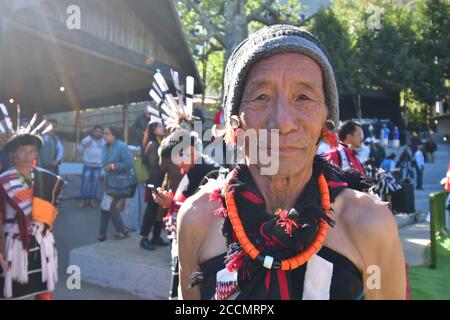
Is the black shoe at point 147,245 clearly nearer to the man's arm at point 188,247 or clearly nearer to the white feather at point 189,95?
the white feather at point 189,95

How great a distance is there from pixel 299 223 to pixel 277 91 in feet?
1.44

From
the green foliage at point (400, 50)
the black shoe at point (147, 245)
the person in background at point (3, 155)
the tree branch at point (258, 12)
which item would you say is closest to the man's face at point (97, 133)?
the person in background at point (3, 155)

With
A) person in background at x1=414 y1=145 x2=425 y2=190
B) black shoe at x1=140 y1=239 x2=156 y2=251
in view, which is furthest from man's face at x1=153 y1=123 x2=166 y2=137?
person in background at x1=414 y1=145 x2=425 y2=190

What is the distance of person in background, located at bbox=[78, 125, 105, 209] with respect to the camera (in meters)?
8.48

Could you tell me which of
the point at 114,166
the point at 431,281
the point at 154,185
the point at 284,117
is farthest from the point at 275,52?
the point at 114,166

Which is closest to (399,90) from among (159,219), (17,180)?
(159,219)

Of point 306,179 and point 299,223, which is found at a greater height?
point 306,179

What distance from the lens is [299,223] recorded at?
54.2 inches

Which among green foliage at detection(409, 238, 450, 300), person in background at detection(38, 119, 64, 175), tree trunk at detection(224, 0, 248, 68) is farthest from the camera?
tree trunk at detection(224, 0, 248, 68)

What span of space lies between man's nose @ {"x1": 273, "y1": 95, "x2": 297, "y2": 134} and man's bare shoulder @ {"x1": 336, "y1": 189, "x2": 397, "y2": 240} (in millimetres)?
361

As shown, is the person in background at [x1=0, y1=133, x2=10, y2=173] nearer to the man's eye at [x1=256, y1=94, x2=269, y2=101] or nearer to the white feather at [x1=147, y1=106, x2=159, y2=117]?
the white feather at [x1=147, y1=106, x2=159, y2=117]

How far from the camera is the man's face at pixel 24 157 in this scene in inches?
151

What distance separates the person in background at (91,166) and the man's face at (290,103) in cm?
754
